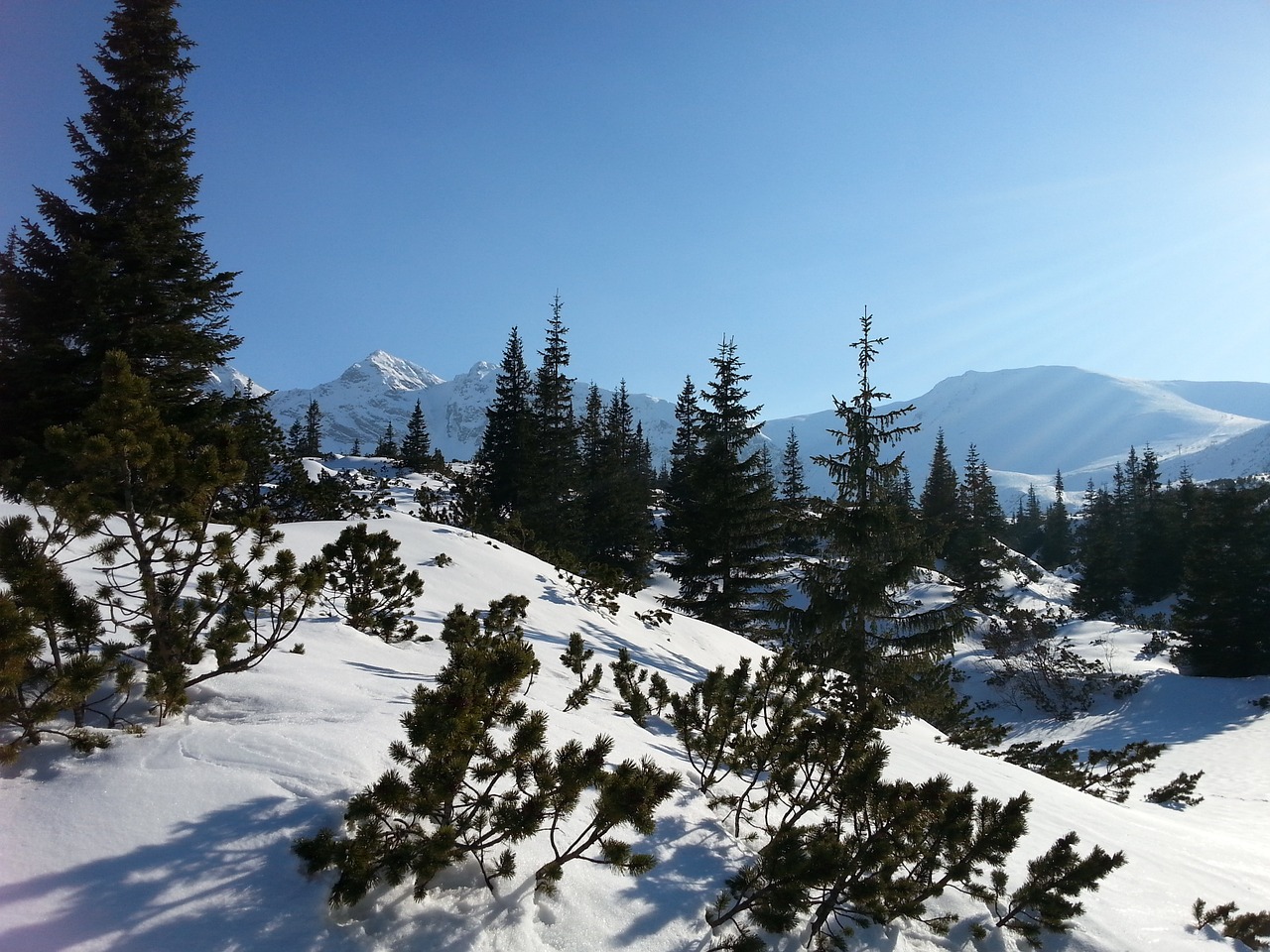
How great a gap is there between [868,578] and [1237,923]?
9037 millimetres

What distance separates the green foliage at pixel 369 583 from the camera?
21.9 ft

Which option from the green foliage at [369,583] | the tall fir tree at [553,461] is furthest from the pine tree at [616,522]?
the green foliage at [369,583]

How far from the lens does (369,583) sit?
6.81 meters

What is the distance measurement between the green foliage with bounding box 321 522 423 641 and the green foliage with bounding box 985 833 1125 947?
5.85 meters

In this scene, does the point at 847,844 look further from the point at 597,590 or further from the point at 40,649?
the point at 597,590

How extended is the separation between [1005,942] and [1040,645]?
26.3 metres

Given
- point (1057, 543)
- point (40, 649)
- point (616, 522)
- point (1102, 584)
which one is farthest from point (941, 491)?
point (40, 649)

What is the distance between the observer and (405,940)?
234 centimetres

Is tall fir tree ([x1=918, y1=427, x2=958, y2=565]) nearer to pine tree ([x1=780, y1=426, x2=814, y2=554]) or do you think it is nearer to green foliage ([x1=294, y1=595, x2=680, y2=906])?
pine tree ([x1=780, y1=426, x2=814, y2=554])

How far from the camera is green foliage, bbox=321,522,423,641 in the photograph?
6668 millimetres

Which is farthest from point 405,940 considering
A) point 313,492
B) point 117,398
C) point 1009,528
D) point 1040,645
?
point 1009,528

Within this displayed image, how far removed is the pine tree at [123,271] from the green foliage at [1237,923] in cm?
1490

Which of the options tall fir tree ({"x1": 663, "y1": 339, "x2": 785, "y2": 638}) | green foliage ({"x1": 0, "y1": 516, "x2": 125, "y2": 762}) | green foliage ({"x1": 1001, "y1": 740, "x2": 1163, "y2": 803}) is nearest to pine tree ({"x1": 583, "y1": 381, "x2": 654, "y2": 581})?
tall fir tree ({"x1": 663, "y1": 339, "x2": 785, "y2": 638})

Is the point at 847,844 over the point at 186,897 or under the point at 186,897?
under
